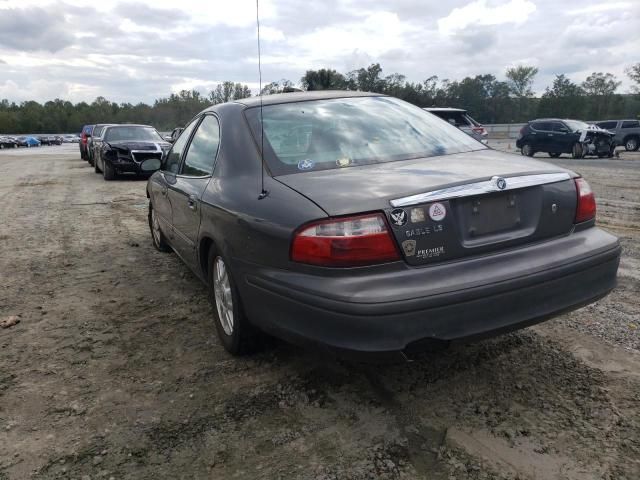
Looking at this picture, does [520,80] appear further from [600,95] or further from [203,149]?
[203,149]

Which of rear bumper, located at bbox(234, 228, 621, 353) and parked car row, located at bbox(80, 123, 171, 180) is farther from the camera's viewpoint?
parked car row, located at bbox(80, 123, 171, 180)

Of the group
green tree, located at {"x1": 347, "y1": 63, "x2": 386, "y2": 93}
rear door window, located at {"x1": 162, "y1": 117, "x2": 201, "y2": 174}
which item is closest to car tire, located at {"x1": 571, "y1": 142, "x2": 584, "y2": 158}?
rear door window, located at {"x1": 162, "y1": 117, "x2": 201, "y2": 174}

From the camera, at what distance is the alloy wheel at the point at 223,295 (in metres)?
3.16

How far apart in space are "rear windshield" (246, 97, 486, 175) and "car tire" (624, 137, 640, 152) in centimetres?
2726

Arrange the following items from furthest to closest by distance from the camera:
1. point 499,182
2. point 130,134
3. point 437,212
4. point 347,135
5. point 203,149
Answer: point 130,134 → point 203,149 → point 347,135 → point 499,182 → point 437,212

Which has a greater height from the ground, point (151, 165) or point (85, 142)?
point (85, 142)

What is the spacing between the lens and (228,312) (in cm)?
322

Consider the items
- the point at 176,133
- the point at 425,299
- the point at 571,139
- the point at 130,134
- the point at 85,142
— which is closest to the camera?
the point at 425,299

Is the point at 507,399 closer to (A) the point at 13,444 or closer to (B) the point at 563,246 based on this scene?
(B) the point at 563,246

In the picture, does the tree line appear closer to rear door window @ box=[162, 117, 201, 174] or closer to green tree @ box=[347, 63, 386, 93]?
green tree @ box=[347, 63, 386, 93]

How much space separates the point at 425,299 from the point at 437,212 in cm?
39

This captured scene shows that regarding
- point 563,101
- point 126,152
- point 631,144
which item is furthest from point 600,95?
point 126,152

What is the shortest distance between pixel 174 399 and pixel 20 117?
143670mm

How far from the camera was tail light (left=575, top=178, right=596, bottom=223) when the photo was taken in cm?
275
